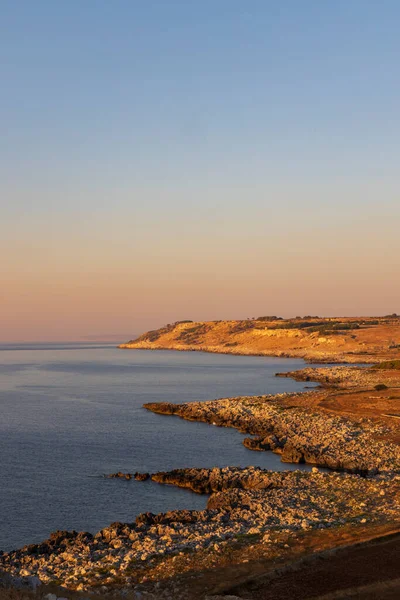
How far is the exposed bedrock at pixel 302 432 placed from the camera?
40938 mm

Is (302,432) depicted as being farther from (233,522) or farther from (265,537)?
(265,537)

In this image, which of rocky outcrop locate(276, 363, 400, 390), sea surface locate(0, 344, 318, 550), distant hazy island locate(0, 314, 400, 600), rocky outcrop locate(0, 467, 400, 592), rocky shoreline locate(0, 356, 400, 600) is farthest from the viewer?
rocky outcrop locate(276, 363, 400, 390)

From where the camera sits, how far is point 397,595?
18.3 metres

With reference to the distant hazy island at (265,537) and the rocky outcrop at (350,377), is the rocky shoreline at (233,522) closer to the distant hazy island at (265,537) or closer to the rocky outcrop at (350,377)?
the distant hazy island at (265,537)

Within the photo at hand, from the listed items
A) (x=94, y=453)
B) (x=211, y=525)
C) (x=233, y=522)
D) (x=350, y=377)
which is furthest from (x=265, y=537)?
(x=350, y=377)

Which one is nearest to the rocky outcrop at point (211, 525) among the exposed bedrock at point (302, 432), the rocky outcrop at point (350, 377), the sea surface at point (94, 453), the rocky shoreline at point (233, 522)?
the rocky shoreline at point (233, 522)

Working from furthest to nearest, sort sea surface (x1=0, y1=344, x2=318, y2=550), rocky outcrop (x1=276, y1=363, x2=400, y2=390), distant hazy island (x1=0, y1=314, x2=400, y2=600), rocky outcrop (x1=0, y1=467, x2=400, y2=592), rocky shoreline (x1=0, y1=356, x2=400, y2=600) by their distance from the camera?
rocky outcrop (x1=276, y1=363, x2=400, y2=390) < sea surface (x1=0, y1=344, x2=318, y2=550) < rocky outcrop (x1=0, y1=467, x2=400, y2=592) < rocky shoreline (x1=0, y1=356, x2=400, y2=600) < distant hazy island (x1=0, y1=314, x2=400, y2=600)

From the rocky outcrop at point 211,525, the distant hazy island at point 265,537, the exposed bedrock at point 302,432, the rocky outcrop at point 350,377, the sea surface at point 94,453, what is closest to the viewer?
the distant hazy island at point 265,537

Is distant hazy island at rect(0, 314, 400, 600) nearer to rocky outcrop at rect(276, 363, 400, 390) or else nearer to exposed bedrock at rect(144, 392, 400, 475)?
exposed bedrock at rect(144, 392, 400, 475)

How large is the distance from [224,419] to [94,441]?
15.7 meters

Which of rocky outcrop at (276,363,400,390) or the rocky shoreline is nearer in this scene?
the rocky shoreline

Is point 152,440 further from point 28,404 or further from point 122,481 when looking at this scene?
point 28,404

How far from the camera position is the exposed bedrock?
4094cm

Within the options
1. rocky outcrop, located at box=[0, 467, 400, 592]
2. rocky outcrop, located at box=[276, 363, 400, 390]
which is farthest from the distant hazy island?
rocky outcrop, located at box=[276, 363, 400, 390]
